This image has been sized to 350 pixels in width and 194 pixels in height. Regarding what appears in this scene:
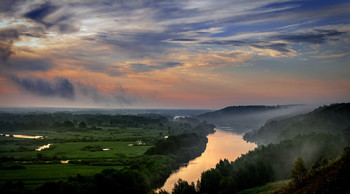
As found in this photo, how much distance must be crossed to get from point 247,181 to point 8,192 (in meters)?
37.0

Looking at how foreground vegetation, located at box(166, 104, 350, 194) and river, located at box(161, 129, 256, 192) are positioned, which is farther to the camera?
river, located at box(161, 129, 256, 192)

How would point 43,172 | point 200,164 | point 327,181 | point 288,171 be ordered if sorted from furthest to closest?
point 200,164, point 288,171, point 43,172, point 327,181

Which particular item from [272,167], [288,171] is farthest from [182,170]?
[288,171]

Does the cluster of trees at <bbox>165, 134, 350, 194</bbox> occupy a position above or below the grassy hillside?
below

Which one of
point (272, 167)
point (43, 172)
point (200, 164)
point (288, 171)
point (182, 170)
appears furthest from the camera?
point (200, 164)

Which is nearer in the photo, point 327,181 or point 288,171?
point 327,181

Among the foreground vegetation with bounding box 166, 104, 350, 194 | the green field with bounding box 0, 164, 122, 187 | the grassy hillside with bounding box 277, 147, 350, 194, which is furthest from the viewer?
the green field with bounding box 0, 164, 122, 187

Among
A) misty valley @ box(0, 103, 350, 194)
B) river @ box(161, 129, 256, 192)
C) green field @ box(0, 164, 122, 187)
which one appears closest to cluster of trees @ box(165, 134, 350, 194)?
misty valley @ box(0, 103, 350, 194)

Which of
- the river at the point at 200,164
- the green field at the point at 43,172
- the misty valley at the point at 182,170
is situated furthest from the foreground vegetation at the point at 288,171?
the green field at the point at 43,172

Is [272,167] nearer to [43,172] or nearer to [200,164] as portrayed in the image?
[200,164]

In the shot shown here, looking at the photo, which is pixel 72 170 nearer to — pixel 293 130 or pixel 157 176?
pixel 157 176

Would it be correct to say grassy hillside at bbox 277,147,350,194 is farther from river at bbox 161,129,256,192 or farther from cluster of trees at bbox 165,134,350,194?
river at bbox 161,129,256,192

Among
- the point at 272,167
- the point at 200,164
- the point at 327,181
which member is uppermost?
the point at 327,181

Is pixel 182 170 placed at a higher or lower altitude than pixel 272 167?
lower
